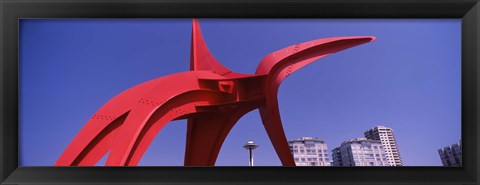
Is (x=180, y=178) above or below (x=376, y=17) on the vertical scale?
below

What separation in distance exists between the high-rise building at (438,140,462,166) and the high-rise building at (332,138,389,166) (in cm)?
81

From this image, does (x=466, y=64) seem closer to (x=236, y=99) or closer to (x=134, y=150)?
(x=134, y=150)

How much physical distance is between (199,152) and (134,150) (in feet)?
5.26

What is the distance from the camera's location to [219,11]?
222 centimetres

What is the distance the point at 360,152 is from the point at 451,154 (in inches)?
74.4

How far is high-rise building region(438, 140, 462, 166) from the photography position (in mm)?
2422

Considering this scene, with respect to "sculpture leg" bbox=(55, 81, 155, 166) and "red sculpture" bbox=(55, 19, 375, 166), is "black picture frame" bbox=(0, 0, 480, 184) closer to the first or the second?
"red sculpture" bbox=(55, 19, 375, 166)

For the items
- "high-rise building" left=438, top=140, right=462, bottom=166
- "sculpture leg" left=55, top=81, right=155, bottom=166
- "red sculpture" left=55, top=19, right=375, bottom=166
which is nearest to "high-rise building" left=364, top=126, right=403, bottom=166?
"high-rise building" left=438, top=140, right=462, bottom=166

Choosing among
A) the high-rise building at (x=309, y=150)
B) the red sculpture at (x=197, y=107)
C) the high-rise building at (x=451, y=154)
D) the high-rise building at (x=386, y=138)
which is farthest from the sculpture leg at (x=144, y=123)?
the high-rise building at (x=451, y=154)

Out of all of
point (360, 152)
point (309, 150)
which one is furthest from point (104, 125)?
point (360, 152)

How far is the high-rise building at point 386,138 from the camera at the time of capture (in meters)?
4.23

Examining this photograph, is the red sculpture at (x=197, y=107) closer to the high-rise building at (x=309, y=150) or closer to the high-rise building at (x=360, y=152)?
the high-rise building at (x=309, y=150)

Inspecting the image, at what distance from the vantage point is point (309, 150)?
15.7ft

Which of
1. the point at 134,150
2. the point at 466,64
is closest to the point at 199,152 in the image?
the point at 134,150
